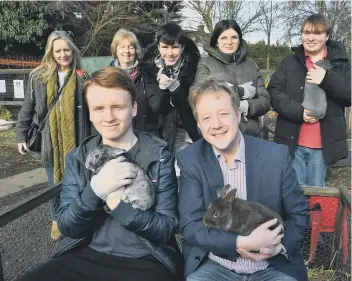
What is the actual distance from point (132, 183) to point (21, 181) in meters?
4.70

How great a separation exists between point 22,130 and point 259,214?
268cm

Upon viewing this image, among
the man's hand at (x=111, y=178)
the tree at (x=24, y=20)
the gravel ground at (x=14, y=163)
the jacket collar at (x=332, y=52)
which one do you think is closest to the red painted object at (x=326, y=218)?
the man's hand at (x=111, y=178)

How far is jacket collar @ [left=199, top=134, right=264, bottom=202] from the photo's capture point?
2.09 meters

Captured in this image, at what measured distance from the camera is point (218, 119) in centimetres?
204

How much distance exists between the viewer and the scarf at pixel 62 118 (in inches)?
142

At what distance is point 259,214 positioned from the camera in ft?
6.29

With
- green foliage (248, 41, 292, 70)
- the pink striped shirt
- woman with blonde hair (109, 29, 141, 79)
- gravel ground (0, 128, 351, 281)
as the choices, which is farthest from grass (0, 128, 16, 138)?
green foliage (248, 41, 292, 70)

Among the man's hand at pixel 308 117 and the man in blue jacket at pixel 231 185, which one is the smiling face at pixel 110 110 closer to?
the man in blue jacket at pixel 231 185

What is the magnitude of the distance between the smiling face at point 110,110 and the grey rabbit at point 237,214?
65 centimetres

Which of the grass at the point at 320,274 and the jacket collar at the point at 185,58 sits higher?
the jacket collar at the point at 185,58

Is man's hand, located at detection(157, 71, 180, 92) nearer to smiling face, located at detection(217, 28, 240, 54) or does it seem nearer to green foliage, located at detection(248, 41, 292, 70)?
smiling face, located at detection(217, 28, 240, 54)

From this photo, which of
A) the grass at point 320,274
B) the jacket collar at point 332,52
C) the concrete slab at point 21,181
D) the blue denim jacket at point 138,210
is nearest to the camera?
the blue denim jacket at point 138,210

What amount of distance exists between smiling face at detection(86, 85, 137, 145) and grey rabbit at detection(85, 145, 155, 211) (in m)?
0.10

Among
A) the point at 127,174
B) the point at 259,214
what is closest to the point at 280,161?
the point at 259,214
